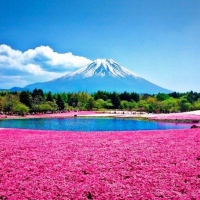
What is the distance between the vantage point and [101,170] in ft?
38.5

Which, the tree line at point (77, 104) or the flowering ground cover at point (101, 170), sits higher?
the tree line at point (77, 104)

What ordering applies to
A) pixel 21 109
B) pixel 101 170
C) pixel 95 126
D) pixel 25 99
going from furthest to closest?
pixel 25 99 → pixel 21 109 → pixel 95 126 → pixel 101 170

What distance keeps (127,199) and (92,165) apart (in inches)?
140

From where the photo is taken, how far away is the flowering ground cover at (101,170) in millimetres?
9625

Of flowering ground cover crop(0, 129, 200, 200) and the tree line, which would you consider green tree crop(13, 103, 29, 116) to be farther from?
flowering ground cover crop(0, 129, 200, 200)

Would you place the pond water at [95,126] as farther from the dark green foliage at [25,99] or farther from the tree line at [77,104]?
the dark green foliage at [25,99]

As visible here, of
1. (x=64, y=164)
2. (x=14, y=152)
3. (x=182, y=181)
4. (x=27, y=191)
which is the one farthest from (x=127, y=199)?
(x=14, y=152)

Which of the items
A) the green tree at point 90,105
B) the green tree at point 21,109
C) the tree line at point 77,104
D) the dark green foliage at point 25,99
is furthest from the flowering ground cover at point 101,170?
the green tree at point 90,105

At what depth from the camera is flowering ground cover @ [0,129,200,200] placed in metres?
9.62

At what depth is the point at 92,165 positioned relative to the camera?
12359 mm

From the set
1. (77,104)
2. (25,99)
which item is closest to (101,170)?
(25,99)

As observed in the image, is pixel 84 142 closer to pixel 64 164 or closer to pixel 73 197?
pixel 64 164

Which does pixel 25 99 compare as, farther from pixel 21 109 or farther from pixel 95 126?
pixel 95 126

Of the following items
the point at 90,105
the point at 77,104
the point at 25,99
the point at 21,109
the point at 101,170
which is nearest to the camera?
the point at 101,170
